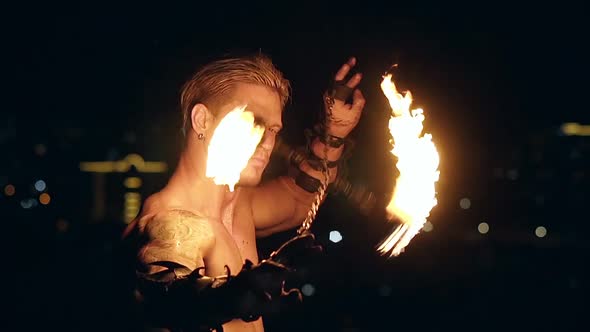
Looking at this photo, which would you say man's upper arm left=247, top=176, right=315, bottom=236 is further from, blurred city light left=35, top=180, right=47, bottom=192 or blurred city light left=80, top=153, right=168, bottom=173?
blurred city light left=35, top=180, right=47, bottom=192

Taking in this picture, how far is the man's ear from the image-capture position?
13.7 ft

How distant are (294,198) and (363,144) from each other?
1055mm

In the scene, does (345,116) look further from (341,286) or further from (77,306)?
(77,306)

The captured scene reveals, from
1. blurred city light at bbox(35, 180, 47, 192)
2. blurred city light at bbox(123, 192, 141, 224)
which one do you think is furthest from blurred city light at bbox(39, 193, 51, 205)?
blurred city light at bbox(123, 192, 141, 224)

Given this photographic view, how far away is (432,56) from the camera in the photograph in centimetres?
665

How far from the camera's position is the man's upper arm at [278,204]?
487cm

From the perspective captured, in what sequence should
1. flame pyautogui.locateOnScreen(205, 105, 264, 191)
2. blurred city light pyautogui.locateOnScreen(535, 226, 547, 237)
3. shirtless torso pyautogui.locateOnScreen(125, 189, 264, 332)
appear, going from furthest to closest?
blurred city light pyautogui.locateOnScreen(535, 226, 547, 237)
flame pyautogui.locateOnScreen(205, 105, 264, 191)
shirtless torso pyautogui.locateOnScreen(125, 189, 264, 332)

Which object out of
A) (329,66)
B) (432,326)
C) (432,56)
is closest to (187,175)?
(329,66)

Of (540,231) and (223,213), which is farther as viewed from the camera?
(540,231)

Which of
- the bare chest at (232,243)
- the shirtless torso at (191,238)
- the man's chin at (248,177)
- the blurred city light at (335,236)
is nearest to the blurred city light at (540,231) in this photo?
the blurred city light at (335,236)

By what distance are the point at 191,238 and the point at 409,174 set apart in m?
1.31

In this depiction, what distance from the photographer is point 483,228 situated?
16.0m

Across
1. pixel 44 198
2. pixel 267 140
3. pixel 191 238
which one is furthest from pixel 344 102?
pixel 44 198

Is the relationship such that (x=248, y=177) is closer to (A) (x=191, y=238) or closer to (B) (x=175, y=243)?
(A) (x=191, y=238)
